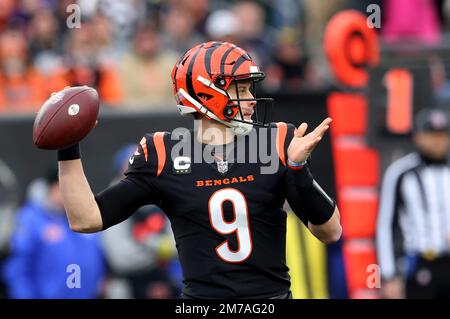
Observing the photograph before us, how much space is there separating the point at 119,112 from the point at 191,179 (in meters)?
4.79

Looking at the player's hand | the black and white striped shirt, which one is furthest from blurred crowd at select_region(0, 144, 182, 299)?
the player's hand

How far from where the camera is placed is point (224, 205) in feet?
15.9

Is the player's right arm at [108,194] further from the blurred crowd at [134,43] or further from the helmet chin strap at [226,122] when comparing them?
the blurred crowd at [134,43]

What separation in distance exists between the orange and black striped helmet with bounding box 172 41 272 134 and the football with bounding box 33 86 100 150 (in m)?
0.44

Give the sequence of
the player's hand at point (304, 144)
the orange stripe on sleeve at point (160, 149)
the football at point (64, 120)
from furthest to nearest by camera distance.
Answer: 1. the orange stripe on sleeve at point (160, 149)
2. the football at point (64, 120)
3. the player's hand at point (304, 144)

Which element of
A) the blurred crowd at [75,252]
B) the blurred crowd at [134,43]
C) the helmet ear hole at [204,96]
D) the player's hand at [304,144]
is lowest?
the blurred crowd at [75,252]

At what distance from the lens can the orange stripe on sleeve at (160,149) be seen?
4.93m

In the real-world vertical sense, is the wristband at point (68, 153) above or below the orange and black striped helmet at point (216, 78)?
below

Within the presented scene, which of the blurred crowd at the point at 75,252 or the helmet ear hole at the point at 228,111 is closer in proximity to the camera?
the helmet ear hole at the point at 228,111

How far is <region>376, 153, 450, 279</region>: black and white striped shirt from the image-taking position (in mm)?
8898

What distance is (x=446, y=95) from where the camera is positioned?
34.1 ft

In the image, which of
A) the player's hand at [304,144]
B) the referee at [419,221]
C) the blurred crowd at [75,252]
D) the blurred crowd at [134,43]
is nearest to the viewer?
the player's hand at [304,144]

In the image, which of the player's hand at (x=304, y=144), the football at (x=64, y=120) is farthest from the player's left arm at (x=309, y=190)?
the football at (x=64, y=120)
